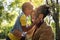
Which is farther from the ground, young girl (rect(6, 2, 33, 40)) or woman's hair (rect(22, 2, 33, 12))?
woman's hair (rect(22, 2, 33, 12))


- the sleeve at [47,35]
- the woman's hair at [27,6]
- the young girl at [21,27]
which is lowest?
the sleeve at [47,35]

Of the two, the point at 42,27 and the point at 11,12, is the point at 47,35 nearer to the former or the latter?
the point at 42,27

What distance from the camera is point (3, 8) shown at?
223 centimetres

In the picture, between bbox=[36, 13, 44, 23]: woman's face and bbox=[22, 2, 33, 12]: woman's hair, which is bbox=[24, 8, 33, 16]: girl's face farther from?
bbox=[36, 13, 44, 23]: woman's face

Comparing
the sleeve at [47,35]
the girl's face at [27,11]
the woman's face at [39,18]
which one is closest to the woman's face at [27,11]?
the girl's face at [27,11]

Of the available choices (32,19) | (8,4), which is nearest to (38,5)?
(32,19)

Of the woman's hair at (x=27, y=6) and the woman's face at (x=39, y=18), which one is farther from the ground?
the woman's hair at (x=27, y=6)

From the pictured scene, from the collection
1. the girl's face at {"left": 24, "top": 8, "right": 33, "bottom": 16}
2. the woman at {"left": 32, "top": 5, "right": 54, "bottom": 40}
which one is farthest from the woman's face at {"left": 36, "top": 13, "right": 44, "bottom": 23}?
the girl's face at {"left": 24, "top": 8, "right": 33, "bottom": 16}

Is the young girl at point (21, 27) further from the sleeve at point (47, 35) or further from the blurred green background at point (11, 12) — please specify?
the sleeve at point (47, 35)

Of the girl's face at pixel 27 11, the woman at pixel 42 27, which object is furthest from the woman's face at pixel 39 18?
the girl's face at pixel 27 11

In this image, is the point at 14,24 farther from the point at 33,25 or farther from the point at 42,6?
the point at 42,6

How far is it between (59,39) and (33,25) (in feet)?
1.22

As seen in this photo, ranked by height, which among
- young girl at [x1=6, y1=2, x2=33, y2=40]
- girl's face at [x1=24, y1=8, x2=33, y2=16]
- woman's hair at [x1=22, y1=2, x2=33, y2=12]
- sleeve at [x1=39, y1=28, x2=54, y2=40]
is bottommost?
sleeve at [x1=39, y1=28, x2=54, y2=40]

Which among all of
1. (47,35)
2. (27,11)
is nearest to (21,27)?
(27,11)
